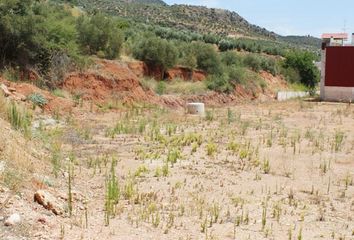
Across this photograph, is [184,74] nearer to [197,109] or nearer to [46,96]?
[197,109]

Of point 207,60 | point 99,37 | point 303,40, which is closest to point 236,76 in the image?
point 207,60

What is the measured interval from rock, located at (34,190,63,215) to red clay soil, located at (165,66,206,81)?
A: 20789 mm

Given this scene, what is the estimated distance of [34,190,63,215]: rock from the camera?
6996 millimetres

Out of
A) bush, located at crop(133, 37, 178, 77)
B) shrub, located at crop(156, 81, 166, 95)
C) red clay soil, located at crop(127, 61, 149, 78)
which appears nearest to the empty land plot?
shrub, located at crop(156, 81, 166, 95)

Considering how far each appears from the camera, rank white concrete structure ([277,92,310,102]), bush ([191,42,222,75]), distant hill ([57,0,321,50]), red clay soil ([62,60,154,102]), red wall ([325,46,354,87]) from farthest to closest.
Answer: distant hill ([57,0,321,50]) → white concrete structure ([277,92,310,102]) → bush ([191,42,222,75]) → red wall ([325,46,354,87]) → red clay soil ([62,60,154,102])

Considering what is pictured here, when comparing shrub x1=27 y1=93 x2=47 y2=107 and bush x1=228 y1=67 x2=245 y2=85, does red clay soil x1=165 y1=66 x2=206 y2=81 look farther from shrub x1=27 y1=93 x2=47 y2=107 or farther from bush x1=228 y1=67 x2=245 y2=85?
shrub x1=27 y1=93 x2=47 y2=107

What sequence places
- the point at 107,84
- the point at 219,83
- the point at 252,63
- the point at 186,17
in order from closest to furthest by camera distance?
the point at 107,84, the point at 219,83, the point at 252,63, the point at 186,17

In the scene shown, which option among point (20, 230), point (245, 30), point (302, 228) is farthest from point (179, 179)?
point (245, 30)

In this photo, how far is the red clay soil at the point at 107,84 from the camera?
68.8 ft

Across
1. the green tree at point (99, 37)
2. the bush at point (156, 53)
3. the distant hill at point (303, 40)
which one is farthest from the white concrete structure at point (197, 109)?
the distant hill at point (303, 40)

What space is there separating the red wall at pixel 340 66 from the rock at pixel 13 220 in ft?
88.7

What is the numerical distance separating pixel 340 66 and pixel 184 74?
32.8 feet

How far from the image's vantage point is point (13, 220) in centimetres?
632

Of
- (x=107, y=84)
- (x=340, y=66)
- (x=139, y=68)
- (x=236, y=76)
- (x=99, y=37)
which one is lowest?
(x=107, y=84)
